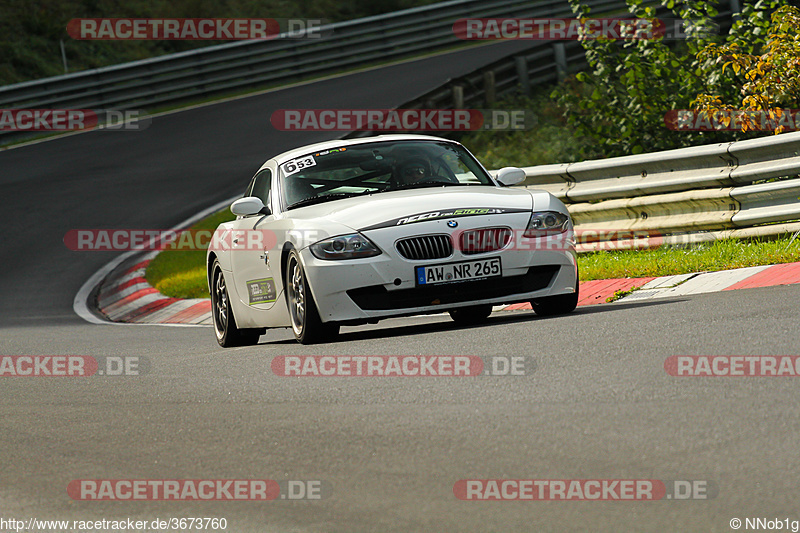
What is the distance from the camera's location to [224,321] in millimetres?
10000

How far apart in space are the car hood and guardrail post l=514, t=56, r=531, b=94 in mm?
14341

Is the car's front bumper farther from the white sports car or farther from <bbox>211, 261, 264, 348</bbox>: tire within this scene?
<bbox>211, 261, 264, 348</bbox>: tire

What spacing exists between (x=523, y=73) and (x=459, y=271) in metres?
15.5

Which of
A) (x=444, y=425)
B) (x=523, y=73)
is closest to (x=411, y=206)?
(x=444, y=425)

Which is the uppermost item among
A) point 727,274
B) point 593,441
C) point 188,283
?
point 593,441

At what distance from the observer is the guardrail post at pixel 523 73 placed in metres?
22.6

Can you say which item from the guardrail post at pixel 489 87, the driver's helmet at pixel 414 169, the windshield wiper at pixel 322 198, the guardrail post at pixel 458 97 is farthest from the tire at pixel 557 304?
the guardrail post at pixel 489 87

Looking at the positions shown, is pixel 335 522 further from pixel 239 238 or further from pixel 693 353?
pixel 239 238

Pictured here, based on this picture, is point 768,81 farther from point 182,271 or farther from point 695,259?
point 182,271

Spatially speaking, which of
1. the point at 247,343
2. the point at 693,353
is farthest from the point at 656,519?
the point at 247,343

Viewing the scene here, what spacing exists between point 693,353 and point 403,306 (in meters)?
2.35

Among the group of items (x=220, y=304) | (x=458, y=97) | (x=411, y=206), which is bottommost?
(x=220, y=304)

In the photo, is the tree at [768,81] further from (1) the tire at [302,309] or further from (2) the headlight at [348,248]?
(1) the tire at [302,309]

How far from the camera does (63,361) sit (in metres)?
9.41
